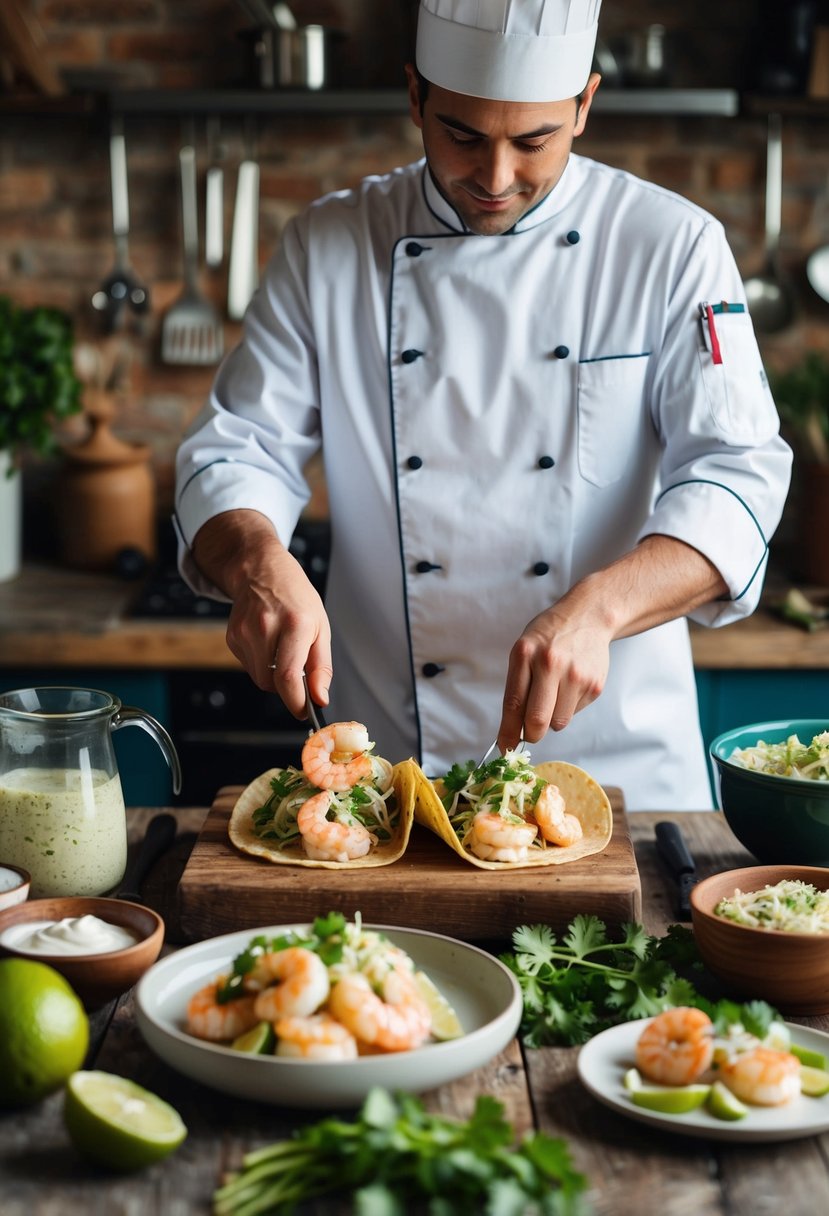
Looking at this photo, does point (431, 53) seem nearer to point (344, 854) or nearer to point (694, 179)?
point (344, 854)

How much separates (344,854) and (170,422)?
2.26m

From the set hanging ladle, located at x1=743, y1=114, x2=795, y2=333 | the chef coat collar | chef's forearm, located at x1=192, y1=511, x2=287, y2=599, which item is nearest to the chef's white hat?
the chef coat collar

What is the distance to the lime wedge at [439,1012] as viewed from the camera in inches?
43.7

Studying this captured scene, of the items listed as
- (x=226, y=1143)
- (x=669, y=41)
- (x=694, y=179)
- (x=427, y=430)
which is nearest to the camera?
(x=226, y=1143)

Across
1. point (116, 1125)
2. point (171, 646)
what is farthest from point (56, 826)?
point (171, 646)

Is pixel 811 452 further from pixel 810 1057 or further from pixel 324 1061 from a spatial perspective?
pixel 324 1061

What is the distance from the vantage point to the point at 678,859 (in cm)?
157

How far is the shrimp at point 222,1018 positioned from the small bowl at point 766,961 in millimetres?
432

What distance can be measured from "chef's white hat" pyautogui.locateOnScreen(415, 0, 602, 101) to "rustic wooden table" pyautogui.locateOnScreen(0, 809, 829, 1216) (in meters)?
1.23

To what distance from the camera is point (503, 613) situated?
2.07 metres

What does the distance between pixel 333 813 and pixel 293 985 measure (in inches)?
17.0

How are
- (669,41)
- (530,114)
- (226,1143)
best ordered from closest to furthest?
(226,1143)
(530,114)
(669,41)

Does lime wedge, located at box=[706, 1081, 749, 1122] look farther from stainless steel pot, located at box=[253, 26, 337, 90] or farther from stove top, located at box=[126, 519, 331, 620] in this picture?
stainless steel pot, located at box=[253, 26, 337, 90]

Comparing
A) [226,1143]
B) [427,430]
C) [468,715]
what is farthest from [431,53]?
[226,1143]
